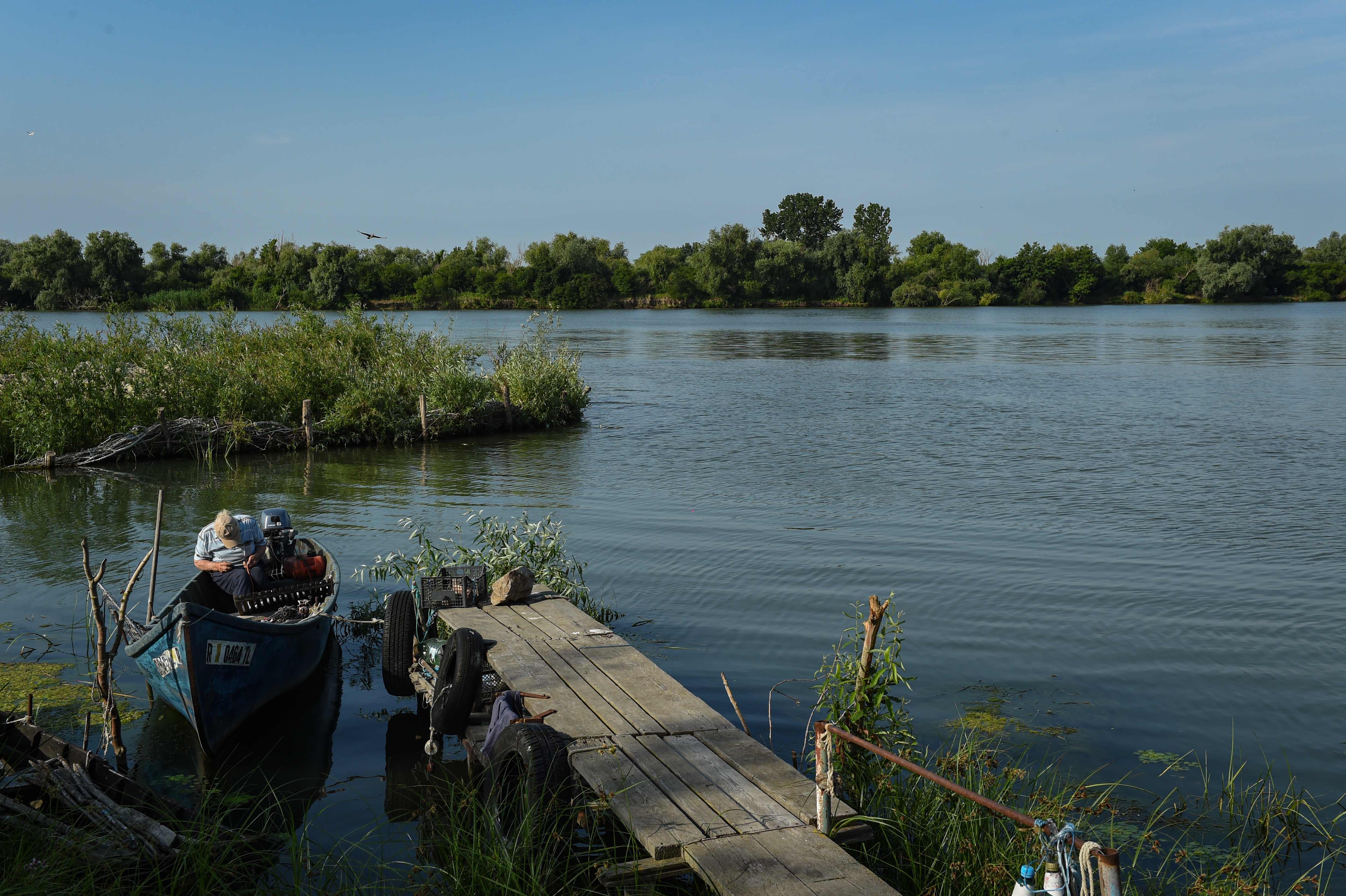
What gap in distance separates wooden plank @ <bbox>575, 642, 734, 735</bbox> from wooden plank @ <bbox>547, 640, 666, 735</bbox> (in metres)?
0.04

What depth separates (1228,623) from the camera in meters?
11.1

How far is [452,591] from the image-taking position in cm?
940

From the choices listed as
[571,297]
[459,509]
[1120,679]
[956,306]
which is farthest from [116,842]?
[956,306]

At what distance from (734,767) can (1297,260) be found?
148m

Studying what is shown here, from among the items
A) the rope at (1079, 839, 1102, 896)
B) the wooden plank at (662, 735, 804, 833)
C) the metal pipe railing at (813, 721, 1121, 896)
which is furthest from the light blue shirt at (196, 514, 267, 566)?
the rope at (1079, 839, 1102, 896)

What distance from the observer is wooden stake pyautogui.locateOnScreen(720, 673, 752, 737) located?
6820 millimetres

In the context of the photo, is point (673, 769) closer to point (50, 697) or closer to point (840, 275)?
point (50, 697)

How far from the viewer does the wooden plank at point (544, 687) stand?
661cm

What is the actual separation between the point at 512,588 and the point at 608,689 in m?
2.32

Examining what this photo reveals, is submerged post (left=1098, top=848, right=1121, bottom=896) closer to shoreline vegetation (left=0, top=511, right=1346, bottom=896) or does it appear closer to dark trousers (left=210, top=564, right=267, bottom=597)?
shoreline vegetation (left=0, top=511, right=1346, bottom=896)

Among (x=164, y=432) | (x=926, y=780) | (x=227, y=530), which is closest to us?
(x=926, y=780)

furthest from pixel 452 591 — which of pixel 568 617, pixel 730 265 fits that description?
pixel 730 265

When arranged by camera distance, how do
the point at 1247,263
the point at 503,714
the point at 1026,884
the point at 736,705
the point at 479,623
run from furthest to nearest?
1. the point at 1247,263
2. the point at 479,623
3. the point at 736,705
4. the point at 503,714
5. the point at 1026,884

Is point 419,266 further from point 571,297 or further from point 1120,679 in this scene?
point 1120,679
